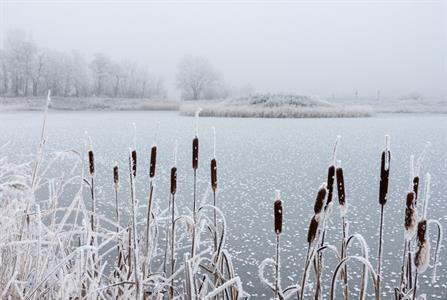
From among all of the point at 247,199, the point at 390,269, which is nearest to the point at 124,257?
the point at 390,269

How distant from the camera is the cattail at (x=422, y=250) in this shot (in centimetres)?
90

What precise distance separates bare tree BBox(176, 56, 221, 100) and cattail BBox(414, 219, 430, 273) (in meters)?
40.8

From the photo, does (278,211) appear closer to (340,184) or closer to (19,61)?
(340,184)

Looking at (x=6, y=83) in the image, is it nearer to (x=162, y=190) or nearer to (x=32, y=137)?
(x=32, y=137)

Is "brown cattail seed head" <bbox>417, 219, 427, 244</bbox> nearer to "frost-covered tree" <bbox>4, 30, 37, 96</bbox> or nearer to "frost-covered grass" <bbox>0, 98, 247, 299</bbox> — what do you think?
"frost-covered grass" <bbox>0, 98, 247, 299</bbox>

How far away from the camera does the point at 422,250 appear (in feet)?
2.98

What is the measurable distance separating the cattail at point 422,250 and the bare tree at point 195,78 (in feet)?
134

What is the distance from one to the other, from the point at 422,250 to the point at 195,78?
41.7 meters

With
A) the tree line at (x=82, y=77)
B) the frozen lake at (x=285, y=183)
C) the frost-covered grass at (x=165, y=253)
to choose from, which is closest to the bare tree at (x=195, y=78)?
the tree line at (x=82, y=77)

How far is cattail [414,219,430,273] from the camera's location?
903 millimetres

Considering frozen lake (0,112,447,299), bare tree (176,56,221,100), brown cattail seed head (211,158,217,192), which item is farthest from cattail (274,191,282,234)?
bare tree (176,56,221,100)

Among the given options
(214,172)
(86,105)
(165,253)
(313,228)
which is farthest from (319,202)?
(86,105)

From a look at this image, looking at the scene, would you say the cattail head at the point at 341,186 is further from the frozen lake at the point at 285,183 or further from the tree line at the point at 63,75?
the tree line at the point at 63,75

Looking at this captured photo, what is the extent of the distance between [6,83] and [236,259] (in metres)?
39.2
